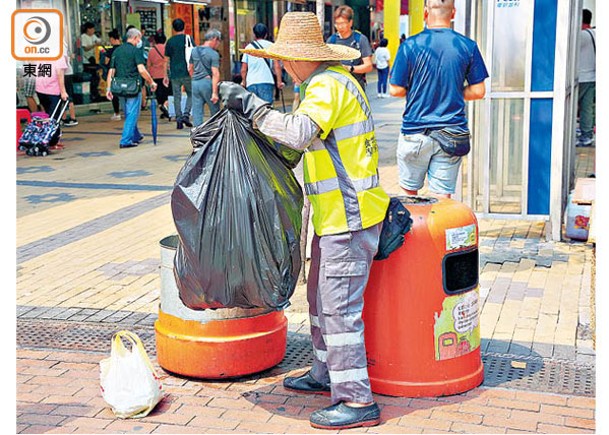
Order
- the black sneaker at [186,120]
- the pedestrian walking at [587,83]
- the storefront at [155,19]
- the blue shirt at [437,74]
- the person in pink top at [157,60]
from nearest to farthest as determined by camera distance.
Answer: the blue shirt at [437,74] < the pedestrian walking at [587,83] < the black sneaker at [186,120] < the person in pink top at [157,60] < the storefront at [155,19]

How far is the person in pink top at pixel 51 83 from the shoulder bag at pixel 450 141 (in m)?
8.84

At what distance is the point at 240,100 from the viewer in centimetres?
377

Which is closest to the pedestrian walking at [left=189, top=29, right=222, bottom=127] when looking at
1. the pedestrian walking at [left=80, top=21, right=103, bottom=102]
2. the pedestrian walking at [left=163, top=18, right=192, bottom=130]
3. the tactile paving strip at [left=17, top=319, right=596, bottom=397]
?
the pedestrian walking at [left=163, top=18, right=192, bottom=130]

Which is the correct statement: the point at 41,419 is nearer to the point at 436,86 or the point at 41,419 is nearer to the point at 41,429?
the point at 41,429

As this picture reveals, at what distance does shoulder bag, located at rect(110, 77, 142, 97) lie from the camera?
12.8m

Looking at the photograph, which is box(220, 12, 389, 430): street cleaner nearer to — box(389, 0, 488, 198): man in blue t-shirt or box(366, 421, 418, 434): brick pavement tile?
box(366, 421, 418, 434): brick pavement tile

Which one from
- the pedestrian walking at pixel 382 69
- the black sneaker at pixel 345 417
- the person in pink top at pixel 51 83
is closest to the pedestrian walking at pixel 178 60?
the person in pink top at pixel 51 83

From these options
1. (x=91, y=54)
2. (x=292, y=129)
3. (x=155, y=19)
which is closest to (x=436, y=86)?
(x=292, y=129)

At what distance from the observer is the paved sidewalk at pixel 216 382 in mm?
3879

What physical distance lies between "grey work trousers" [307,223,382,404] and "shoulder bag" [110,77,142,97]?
9.58 m

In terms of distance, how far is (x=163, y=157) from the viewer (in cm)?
1224

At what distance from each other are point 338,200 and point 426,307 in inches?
26.9

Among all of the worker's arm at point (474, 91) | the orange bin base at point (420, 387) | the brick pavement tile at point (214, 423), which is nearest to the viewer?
the brick pavement tile at point (214, 423)

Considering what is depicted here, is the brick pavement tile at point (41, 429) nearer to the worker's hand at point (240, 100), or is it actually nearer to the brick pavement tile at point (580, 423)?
the worker's hand at point (240, 100)
